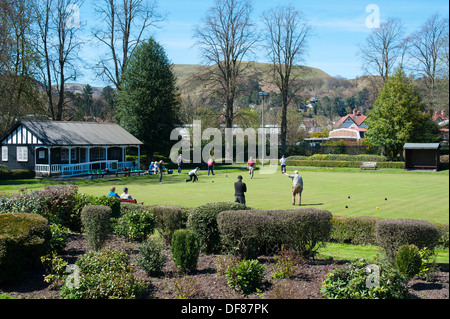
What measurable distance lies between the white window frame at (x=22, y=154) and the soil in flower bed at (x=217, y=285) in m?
30.8

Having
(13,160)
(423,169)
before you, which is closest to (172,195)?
(13,160)

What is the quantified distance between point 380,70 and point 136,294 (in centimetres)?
5868

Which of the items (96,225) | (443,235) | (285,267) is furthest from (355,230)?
(96,225)

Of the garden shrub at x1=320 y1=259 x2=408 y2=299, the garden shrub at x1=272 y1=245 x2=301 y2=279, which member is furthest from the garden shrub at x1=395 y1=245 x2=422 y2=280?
the garden shrub at x1=272 y1=245 x2=301 y2=279

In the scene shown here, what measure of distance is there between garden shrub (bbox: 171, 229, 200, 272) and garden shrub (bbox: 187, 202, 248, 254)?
125cm

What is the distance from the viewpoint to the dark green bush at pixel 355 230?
1181 cm

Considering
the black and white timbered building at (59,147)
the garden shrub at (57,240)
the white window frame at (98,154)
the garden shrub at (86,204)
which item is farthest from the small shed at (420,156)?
the garden shrub at (57,240)

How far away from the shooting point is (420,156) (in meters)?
42.9

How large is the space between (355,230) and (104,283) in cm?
758

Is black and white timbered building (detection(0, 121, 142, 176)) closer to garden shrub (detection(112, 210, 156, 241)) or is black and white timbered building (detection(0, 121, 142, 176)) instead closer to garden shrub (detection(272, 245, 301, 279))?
garden shrub (detection(112, 210, 156, 241))

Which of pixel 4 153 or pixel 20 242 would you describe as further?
pixel 4 153

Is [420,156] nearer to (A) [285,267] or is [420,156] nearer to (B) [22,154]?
(B) [22,154]

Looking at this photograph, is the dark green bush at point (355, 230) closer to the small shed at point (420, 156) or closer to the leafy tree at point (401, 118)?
the small shed at point (420, 156)

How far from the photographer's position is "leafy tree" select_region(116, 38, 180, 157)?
46.0 metres
